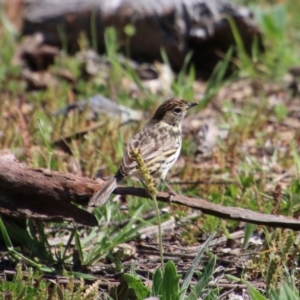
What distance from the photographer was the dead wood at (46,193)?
4.85 m

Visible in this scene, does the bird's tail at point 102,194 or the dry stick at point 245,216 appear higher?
the bird's tail at point 102,194

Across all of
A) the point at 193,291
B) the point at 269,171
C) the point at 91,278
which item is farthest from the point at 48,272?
the point at 269,171

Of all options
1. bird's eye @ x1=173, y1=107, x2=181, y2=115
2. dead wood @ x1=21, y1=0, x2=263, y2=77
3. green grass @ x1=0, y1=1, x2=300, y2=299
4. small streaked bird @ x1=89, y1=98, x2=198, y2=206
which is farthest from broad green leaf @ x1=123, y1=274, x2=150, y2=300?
dead wood @ x1=21, y1=0, x2=263, y2=77

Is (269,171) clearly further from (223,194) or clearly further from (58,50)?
(58,50)

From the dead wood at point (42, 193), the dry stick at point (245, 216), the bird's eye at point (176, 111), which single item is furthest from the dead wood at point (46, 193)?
the bird's eye at point (176, 111)

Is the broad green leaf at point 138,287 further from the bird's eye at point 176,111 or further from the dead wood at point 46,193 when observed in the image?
the bird's eye at point 176,111

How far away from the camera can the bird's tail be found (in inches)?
183

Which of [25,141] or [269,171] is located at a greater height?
[25,141]

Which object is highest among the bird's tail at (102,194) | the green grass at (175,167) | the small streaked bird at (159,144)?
the bird's tail at (102,194)

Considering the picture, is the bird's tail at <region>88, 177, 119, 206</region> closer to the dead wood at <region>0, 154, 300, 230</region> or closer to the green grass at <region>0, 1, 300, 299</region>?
the dead wood at <region>0, 154, 300, 230</region>

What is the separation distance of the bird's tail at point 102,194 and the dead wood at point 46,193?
5 cm

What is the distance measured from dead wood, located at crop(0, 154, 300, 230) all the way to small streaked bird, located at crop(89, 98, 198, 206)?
0.89 feet

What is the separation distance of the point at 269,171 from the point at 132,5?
4.03 metres

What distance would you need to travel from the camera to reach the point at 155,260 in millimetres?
5301
